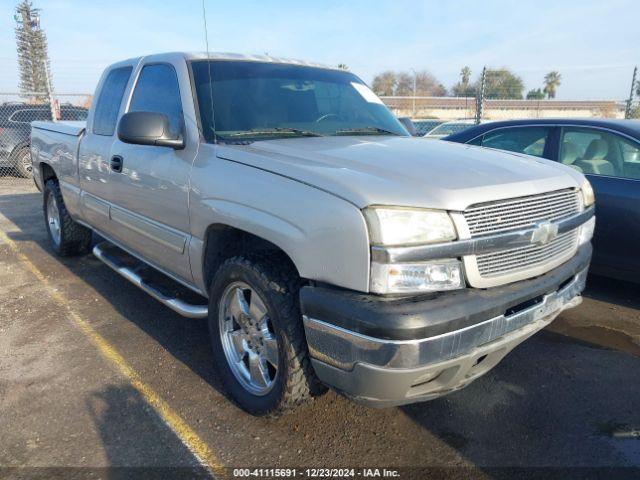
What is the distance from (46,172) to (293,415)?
4.66 m

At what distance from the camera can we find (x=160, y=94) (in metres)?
3.62

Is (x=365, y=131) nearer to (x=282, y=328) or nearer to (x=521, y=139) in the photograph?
(x=282, y=328)

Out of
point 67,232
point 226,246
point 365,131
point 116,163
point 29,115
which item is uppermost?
point 29,115

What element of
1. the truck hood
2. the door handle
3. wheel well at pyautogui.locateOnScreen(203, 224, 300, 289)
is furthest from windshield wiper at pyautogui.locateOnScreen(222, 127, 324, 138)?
the door handle

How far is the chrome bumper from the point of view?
2.04 m

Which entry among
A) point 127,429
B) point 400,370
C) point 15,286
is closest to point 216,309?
point 127,429

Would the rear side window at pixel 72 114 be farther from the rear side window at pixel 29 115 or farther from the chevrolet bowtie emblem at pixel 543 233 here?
the chevrolet bowtie emblem at pixel 543 233

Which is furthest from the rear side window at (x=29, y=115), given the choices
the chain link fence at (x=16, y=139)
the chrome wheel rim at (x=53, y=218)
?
the chrome wheel rim at (x=53, y=218)

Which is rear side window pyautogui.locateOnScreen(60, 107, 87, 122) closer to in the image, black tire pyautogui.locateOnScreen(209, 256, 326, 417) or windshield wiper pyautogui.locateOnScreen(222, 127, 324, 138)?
windshield wiper pyautogui.locateOnScreen(222, 127, 324, 138)

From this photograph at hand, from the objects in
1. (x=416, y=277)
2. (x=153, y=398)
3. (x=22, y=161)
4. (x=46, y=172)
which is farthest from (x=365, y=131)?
(x=22, y=161)

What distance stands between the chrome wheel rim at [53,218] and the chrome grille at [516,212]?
5.03 meters

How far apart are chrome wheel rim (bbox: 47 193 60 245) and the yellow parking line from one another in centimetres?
139

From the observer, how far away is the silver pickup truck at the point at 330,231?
6.90 ft

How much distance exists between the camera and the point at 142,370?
335 cm
